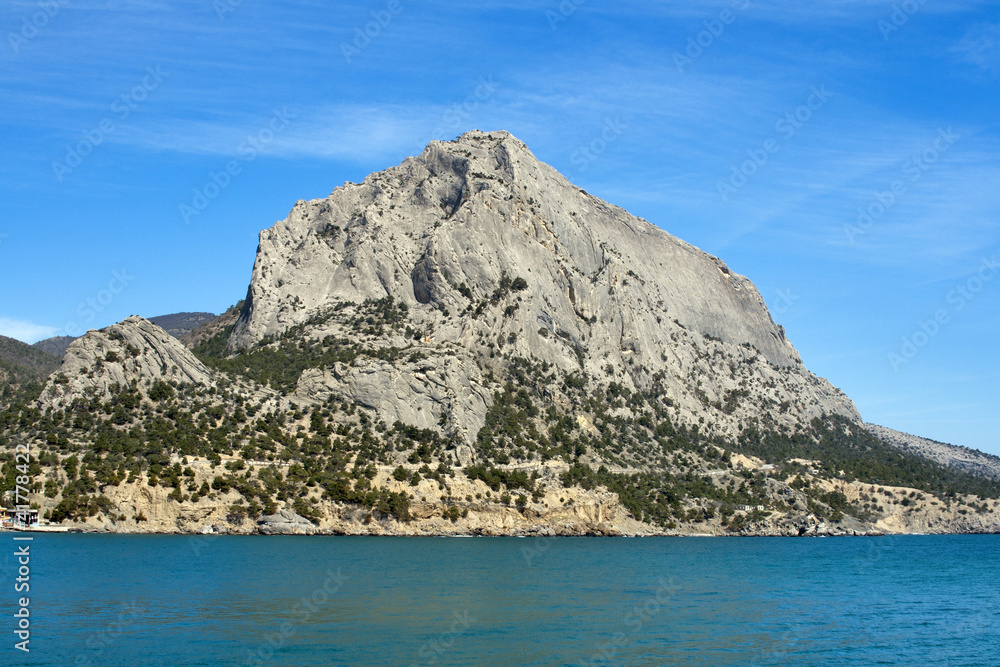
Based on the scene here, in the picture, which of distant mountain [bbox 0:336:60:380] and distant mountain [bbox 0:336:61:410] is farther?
distant mountain [bbox 0:336:60:380]

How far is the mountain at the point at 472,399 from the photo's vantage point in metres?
93.1

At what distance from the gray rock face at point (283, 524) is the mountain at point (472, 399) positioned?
0.22 meters

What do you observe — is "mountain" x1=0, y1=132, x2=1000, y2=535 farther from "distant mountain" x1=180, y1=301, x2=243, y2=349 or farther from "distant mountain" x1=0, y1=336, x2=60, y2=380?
"distant mountain" x1=0, y1=336, x2=60, y2=380

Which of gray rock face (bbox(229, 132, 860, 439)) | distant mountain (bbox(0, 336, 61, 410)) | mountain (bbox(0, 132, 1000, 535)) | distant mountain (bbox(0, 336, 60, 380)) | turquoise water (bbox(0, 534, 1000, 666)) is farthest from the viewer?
distant mountain (bbox(0, 336, 60, 380))

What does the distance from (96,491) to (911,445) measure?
167260 mm

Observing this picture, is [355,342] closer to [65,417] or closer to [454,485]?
[454,485]

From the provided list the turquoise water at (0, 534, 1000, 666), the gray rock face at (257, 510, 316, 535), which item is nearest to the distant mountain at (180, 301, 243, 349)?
the gray rock face at (257, 510, 316, 535)

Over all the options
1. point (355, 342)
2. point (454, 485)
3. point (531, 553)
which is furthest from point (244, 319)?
point (531, 553)

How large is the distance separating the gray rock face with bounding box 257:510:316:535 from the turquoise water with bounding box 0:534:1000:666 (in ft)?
35.0

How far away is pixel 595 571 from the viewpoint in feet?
216

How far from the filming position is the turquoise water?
35031mm

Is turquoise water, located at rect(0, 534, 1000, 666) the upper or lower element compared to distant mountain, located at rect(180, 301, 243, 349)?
lower

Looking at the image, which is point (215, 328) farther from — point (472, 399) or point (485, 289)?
point (472, 399)

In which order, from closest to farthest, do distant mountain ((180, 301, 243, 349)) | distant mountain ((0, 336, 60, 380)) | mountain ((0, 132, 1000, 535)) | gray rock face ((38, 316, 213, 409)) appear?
mountain ((0, 132, 1000, 535)) < gray rock face ((38, 316, 213, 409)) < distant mountain ((180, 301, 243, 349)) < distant mountain ((0, 336, 60, 380))
